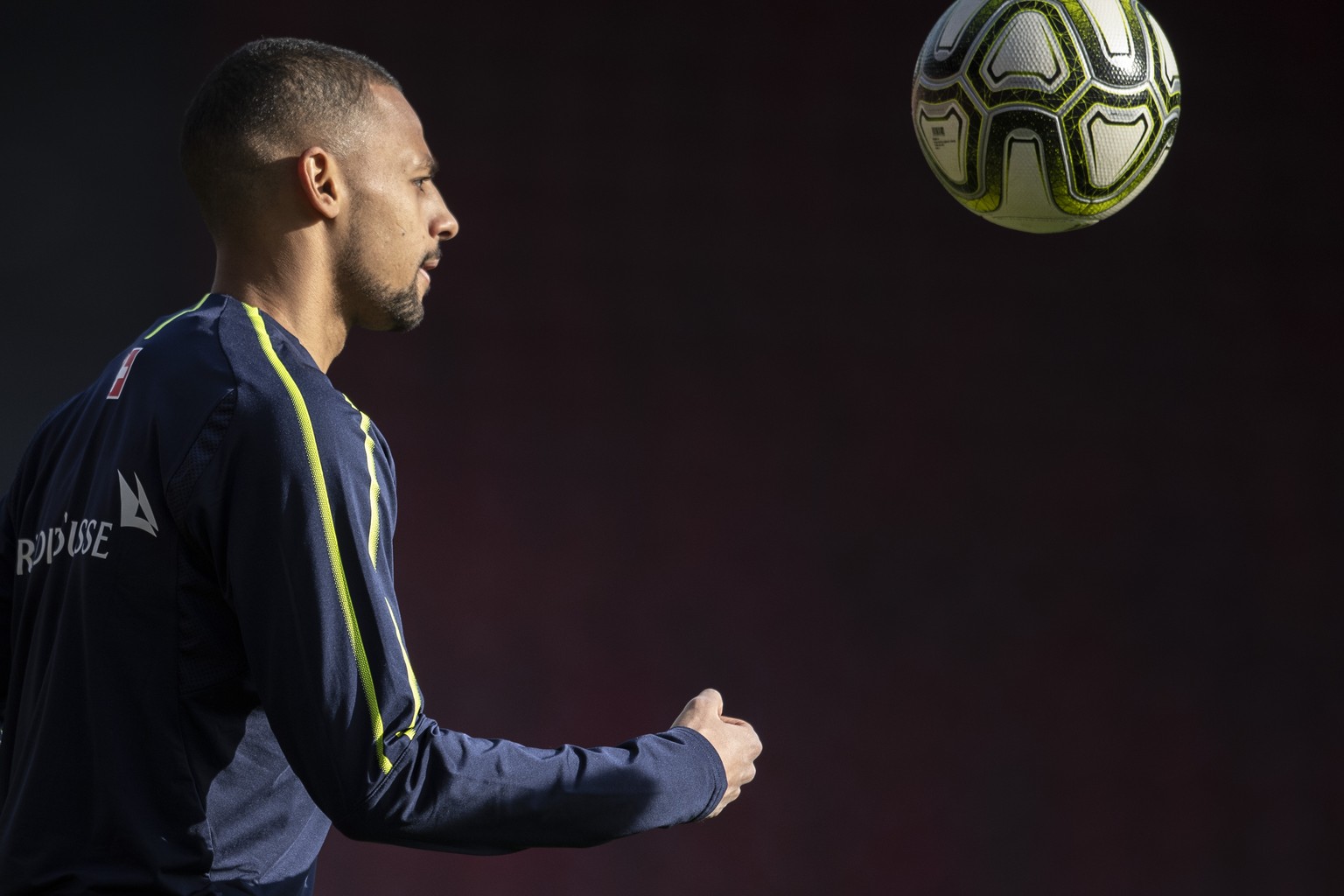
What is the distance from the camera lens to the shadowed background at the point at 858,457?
11.0 ft

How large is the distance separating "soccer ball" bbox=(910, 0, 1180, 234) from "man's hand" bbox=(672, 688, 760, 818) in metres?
0.92

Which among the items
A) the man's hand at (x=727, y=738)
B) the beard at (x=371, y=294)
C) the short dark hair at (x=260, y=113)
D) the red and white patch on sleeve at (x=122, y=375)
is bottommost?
the man's hand at (x=727, y=738)

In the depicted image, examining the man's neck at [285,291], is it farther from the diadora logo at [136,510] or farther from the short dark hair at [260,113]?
the diadora logo at [136,510]

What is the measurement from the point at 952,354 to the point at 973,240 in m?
0.30

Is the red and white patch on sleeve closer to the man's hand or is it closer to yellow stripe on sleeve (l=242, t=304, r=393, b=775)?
yellow stripe on sleeve (l=242, t=304, r=393, b=775)

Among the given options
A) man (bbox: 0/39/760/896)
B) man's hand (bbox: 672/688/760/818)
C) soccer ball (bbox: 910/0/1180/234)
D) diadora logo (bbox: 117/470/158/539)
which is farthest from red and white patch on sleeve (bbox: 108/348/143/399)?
soccer ball (bbox: 910/0/1180/234)

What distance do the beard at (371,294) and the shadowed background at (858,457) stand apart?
76.7 inches

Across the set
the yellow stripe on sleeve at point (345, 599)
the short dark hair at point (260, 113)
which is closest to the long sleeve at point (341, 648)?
the yellow stripe on sleeve at point (345, 599)

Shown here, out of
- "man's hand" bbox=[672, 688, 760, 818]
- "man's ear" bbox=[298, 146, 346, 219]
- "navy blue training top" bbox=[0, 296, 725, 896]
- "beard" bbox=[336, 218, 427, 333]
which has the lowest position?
"man's hand" bbox=[672, 688, 760, 818]

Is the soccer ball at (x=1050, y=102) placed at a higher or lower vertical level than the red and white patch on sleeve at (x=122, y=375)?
higher

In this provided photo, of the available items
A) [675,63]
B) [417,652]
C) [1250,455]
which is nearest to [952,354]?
[1250,455]

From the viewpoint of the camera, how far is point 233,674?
111cm

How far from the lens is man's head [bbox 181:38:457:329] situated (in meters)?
1.29

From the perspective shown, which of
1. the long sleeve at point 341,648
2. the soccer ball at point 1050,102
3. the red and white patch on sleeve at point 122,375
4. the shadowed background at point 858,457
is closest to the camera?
the long sleeve at point 341,648
